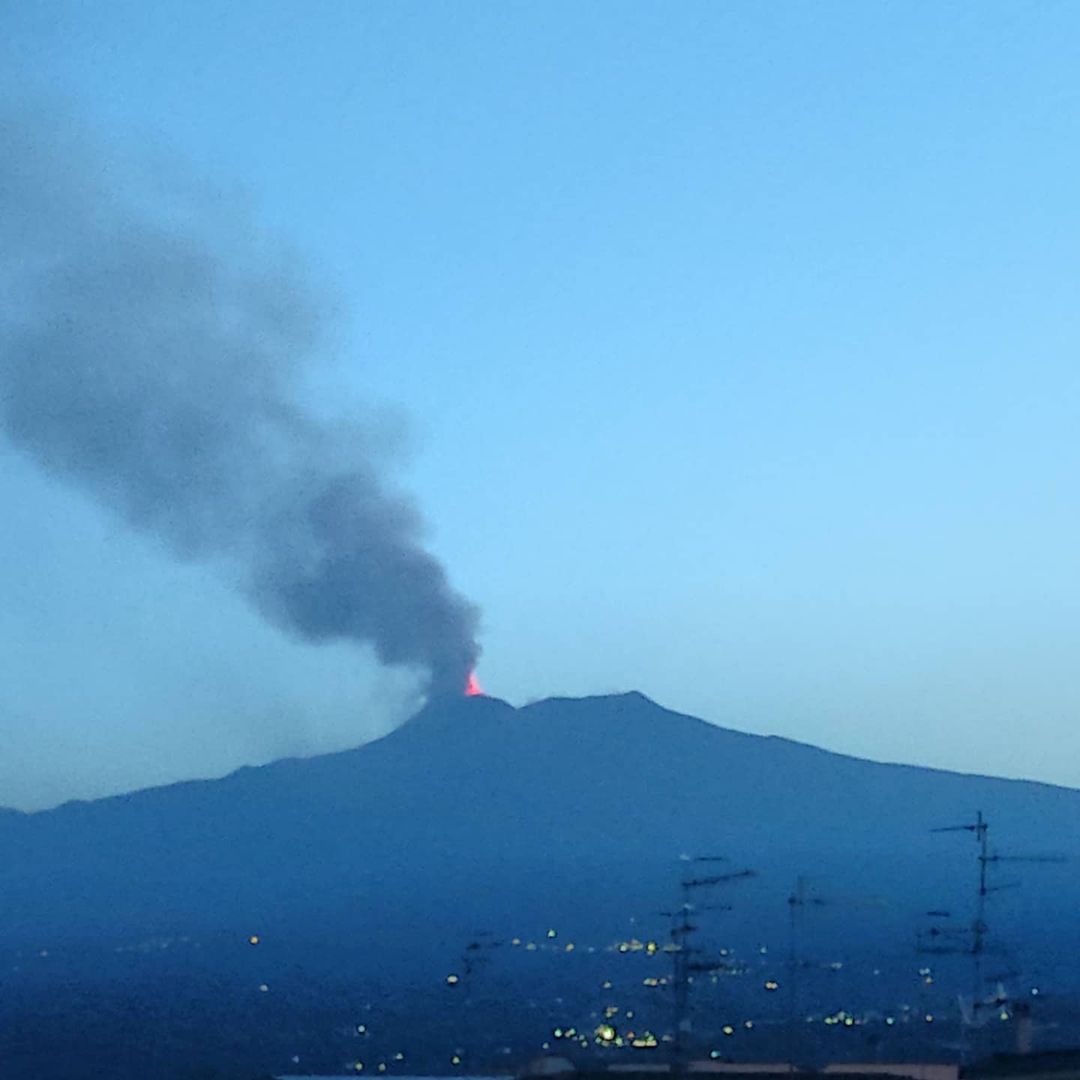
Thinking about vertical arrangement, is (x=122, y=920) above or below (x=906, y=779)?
below

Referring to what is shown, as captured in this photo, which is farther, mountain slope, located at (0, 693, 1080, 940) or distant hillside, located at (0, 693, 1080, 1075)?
mountain slope, located at (0, 693, 1080, 940)

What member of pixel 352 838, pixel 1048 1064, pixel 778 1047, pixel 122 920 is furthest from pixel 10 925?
pixel 1048 1064

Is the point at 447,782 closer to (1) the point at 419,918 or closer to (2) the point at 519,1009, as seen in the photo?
(1) the point at 419,918

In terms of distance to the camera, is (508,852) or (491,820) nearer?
(508,852)

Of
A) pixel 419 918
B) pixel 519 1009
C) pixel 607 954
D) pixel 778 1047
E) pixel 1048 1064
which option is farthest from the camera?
pixel 419 918

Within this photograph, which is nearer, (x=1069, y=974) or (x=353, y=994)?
(x=1069, y=974)

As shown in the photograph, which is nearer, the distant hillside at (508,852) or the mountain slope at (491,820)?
the distant hillside at (508,852)

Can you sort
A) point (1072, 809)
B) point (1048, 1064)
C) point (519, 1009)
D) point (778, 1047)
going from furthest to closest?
1. point (1072, 809)
2. point (519, 1009)
3. point (778, 1047)
4. point (1048, 1064)

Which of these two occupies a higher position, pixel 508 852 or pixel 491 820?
pixel 491 820
